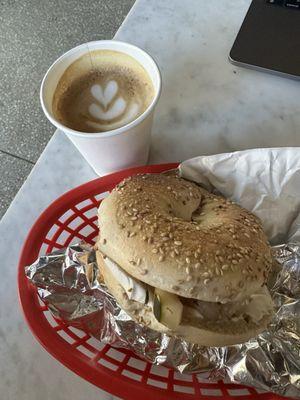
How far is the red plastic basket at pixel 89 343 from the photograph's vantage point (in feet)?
2.00

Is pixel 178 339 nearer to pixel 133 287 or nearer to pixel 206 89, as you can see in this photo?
pixel 133 287

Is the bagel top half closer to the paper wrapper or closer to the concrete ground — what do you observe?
the paper wrapper

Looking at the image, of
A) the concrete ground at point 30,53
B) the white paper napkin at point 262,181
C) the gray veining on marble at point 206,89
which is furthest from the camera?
the concrete ground at point 30,53

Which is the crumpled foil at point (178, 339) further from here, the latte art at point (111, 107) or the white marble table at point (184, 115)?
the latte art at point (111, 107)

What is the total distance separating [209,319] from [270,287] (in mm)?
158

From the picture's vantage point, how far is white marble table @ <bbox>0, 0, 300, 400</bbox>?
0.73 meters

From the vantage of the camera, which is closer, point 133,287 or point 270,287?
point 133,287

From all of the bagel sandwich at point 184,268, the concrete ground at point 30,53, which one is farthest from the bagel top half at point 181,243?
the concrete ground at point 30,53

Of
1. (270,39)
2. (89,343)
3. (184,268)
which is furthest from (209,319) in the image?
(270,39)

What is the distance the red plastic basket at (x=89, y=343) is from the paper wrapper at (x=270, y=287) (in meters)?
0.02

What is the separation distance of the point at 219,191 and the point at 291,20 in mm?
368

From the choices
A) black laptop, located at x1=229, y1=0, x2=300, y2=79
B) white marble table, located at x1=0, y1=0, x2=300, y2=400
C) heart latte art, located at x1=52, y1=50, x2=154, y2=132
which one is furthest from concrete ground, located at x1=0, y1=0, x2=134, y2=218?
black laptop, located at x1=229, y1=0, x2=300, y2=79

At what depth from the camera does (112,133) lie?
62cm

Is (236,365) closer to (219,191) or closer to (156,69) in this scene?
(219,191)
